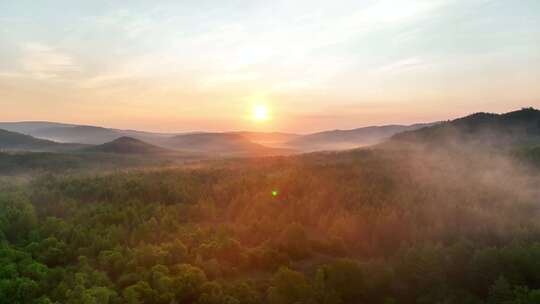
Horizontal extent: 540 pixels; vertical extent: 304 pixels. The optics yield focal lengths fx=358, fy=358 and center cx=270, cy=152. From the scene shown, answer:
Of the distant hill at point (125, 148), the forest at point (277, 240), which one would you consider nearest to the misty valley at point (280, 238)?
the forest at point (277, 240)

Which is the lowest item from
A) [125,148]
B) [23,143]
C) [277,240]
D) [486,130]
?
[277,240]

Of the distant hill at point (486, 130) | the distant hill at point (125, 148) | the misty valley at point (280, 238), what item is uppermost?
the distant hill at point (486, 130)

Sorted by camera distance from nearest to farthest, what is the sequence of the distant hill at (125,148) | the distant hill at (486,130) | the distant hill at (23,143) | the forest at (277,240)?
the forest at (277,240)
the distant hill at (486,130)
the distant hill at (125,148)
the distant hill at (23,143)

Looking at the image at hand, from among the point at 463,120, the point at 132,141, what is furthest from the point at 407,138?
the point at 132,141

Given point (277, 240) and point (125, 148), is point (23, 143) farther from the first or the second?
point (277, 240)

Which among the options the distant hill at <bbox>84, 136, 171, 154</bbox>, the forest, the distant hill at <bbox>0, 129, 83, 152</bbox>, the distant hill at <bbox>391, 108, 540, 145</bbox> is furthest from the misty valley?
the distant hill at <bbox>0, 129, 83, 152</bbox>

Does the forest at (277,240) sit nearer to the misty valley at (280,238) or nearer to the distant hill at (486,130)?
the misty valley at (280,238)

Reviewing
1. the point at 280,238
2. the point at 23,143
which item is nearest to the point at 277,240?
the point at 280,238
